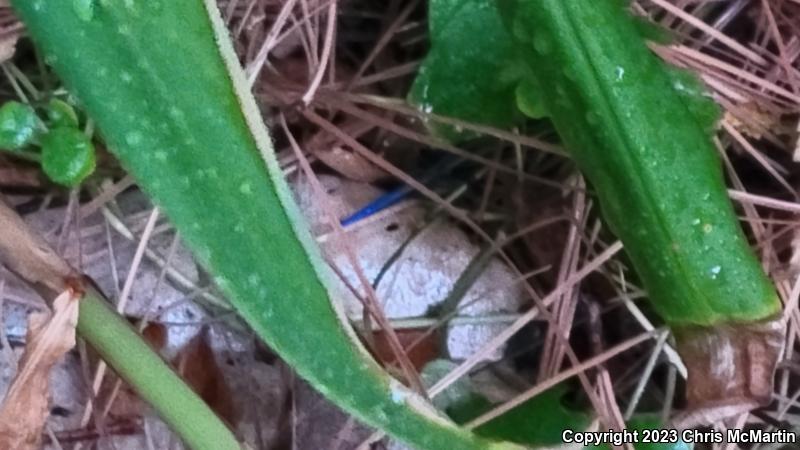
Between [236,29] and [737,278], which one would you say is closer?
[737,278]

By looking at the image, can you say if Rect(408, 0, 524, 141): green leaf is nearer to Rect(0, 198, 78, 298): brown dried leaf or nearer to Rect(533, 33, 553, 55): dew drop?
Rect(533, 33, 553, 55): dew drop

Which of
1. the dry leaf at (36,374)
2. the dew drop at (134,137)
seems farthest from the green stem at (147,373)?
the dew drop at (134,137)

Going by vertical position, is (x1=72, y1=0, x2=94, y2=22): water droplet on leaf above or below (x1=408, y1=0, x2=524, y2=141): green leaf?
above

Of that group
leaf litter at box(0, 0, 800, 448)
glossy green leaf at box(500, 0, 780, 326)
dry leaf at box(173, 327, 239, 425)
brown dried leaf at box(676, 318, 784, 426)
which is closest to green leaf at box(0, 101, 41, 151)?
leaf litter at box(0, 0, 800, 448)

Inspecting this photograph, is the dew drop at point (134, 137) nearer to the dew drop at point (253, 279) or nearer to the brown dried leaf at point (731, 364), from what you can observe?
the dew drop at point (253, 279)

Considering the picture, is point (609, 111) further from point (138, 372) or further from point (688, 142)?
point (138, 372)

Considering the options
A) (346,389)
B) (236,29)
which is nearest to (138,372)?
(346,389)

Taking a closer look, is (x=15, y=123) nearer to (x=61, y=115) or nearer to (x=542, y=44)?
(x=61, y=115)
